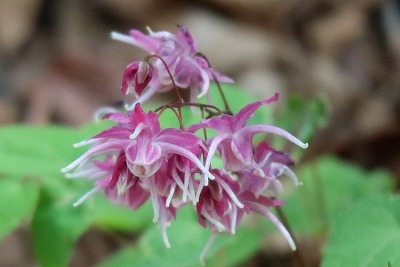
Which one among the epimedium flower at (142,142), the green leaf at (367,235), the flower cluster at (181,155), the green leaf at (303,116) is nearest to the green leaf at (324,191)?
the green leaf at (303,116)

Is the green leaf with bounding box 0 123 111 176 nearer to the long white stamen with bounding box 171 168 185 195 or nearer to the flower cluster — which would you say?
the flower cluster

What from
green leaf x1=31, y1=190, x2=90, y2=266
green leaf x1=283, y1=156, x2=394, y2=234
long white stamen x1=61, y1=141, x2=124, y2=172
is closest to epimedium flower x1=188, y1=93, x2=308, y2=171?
long white stamen x1=61, y1=141, x2=124, y2=172

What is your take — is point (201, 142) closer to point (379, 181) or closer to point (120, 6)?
point (379, 181)

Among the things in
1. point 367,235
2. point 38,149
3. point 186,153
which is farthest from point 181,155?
point 38,149

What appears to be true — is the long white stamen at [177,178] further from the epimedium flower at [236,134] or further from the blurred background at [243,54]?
the blurred background at [243,54]

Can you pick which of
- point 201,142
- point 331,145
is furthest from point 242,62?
point 201,142

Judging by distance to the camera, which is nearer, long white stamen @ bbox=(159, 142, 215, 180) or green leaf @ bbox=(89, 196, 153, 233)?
long white stamen @ bbox=(159, 142, 215, 180)
